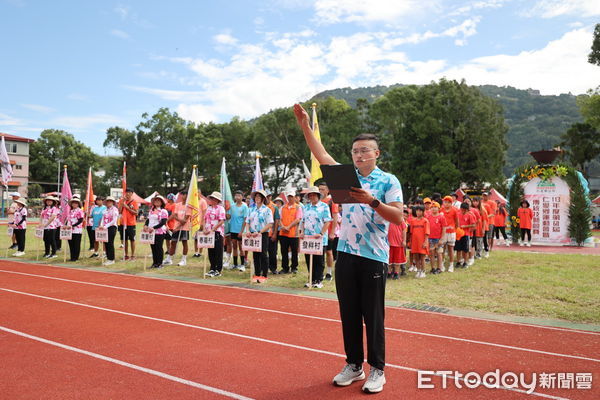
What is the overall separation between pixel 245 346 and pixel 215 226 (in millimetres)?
6014

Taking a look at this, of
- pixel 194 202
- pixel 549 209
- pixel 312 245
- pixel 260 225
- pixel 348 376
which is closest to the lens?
pixel 348 376

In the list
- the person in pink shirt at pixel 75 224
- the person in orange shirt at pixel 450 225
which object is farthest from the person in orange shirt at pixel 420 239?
the person in pink shirt at pixel 75 224

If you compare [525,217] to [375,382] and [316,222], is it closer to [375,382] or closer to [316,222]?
[316,222]

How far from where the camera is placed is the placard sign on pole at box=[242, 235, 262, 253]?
9828 millimetres

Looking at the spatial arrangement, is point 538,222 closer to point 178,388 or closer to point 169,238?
point 169,238

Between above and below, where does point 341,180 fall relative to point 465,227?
above

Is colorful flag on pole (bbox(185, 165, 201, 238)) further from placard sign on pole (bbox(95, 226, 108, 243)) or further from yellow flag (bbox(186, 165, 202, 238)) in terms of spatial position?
placard sign on pole (bbox(95, 226, 108, 243))

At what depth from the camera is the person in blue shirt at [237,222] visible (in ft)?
38.9

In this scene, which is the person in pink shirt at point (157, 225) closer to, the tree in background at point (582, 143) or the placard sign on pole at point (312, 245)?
the placard sign on pole at point (312, 245)

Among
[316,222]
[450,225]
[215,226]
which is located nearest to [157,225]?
[215,226]

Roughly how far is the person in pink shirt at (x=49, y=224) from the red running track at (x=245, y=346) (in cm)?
688

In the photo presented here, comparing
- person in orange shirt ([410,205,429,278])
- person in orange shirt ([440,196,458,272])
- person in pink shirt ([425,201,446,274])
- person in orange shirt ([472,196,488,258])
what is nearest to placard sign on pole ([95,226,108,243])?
person in orange shirt ([410,205,429,278])

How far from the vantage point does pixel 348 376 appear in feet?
13.1

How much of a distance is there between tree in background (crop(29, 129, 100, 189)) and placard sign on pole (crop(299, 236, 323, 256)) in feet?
210
